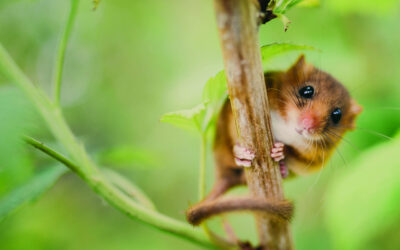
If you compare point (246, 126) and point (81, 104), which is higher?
point (246, 126)

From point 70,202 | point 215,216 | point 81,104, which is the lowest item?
point 70,202

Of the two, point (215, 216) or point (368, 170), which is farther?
point (215, 216)

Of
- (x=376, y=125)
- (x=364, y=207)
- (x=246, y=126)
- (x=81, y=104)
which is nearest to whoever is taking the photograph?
(x=246, y=126)

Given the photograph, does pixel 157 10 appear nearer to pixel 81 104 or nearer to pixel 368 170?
pixel 81 104

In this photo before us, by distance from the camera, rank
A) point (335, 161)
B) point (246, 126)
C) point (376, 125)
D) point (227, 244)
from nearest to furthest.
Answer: point (246, 126) < point (227, 244) < point (376, 125) < point (335, 161)

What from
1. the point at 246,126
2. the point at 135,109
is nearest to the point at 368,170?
the point at 246,126

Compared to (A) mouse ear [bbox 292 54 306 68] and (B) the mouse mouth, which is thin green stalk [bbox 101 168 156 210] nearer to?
(B) the mouse mouth

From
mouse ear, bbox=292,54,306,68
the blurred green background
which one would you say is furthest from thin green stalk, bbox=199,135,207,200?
mouse ear, bbox=292,54,306,68
